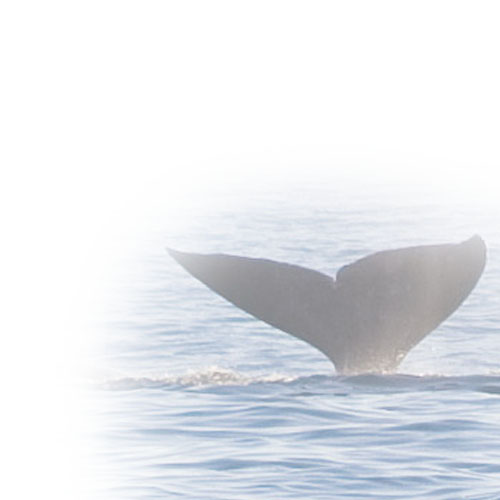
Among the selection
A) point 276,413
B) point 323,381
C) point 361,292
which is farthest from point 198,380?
point 276,413

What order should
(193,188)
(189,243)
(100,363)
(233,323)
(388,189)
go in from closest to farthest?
1. (100,363)
2. (233,323)
3. (189,243)
4. (388,189)
5. (193,188)

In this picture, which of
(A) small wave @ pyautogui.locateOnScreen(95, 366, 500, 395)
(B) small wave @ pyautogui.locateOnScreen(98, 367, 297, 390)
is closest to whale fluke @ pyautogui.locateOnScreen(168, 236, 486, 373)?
(A) small wave @ pyautogui.locateOnScreen(95, 366, 500, 395)

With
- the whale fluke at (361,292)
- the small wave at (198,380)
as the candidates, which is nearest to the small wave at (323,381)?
the small wave at (198,380)

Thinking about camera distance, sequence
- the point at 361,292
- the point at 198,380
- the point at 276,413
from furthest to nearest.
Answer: the point at 198,380 < the point at 361,292 < the point at 276,413

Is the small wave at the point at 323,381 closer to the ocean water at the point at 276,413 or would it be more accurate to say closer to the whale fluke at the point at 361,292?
the ocean water at the point at 276,413

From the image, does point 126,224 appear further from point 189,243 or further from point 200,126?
point 200,126

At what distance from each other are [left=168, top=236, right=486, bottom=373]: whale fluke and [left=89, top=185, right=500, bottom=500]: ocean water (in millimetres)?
261

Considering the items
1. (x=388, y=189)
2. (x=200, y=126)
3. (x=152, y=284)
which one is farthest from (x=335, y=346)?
(x=200, y=126)

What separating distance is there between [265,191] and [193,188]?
4.51 metres

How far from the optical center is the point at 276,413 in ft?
37.9

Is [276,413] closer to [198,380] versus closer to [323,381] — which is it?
[323,381]

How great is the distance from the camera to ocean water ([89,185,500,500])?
9.68 metres

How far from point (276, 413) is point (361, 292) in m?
1.06

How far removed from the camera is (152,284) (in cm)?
2333
